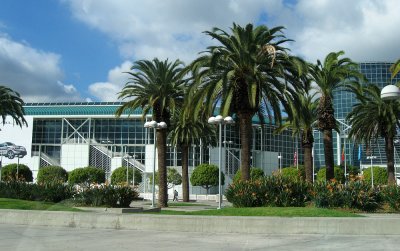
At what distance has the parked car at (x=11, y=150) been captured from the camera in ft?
289

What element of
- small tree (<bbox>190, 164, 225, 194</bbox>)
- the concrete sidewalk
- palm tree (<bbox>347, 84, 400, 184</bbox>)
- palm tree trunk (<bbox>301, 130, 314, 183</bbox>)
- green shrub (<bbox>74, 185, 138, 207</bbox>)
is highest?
palm tree (<bbox>347, 84, 400, 184</bbox>)

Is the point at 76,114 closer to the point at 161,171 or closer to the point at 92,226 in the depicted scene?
the point at 161,171

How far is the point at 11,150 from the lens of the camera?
3462 inches

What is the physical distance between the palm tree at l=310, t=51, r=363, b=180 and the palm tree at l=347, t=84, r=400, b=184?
4831mm

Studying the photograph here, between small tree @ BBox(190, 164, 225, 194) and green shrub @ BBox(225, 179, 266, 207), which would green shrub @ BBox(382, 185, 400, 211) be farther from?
small tree @ BBox(190, 164, 225, 194)

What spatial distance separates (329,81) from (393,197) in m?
11.4

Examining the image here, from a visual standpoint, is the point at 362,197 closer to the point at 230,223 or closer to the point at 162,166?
the point at 230,223

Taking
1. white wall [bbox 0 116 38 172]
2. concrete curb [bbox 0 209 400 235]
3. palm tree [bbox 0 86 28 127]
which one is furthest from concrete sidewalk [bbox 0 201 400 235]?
white wall [bbox 0 116 38 172]

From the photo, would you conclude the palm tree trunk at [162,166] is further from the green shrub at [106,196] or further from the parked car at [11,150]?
the parked car at [11,150]

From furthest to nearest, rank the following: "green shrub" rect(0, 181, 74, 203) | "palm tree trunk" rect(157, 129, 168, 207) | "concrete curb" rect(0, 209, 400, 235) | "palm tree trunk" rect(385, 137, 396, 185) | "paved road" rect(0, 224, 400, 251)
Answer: "palm tree trunk" rect(385, 137, 396, 185), "palm tree trunk" rect(157, 129, 168, 207), "green shrub" rect(0, 181, 74, 203), "concrete curb" rect(0, 209, 400, 235), "paved road" rect(0, 224, 400, 251)

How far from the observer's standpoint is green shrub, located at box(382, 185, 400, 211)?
851 inches

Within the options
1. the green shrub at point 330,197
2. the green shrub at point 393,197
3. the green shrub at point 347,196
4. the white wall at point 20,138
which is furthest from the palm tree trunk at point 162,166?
the white wall at point 20,138

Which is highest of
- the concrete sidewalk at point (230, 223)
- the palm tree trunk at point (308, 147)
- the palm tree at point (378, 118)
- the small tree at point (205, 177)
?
the palm tree at point (378, 118)

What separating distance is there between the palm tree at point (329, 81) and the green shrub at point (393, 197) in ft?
29.9
